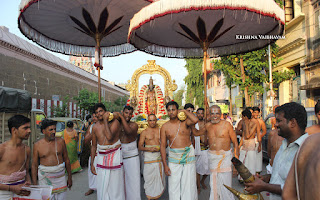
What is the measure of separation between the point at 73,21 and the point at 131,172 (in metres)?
3.57

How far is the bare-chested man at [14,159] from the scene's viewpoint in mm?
2684

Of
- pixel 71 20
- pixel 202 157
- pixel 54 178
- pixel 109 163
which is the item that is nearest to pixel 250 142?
pixel 202 157

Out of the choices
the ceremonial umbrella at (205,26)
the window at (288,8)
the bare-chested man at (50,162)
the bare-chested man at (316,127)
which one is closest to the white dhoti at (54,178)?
the bare-chested man at (50,162)

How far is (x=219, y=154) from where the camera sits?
4199mm

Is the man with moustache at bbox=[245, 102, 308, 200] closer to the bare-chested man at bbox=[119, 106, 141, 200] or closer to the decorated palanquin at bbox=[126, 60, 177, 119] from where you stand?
the bare-chested man at bbox=[119, 106, 141, 200]

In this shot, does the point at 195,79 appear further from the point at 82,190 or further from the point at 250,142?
the point at 82,190

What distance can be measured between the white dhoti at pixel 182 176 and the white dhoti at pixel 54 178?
1.75m

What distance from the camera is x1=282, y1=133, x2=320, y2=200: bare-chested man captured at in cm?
113

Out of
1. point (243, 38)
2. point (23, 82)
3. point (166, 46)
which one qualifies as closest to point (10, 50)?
point (23, 82)

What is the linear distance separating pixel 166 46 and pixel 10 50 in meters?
8.28

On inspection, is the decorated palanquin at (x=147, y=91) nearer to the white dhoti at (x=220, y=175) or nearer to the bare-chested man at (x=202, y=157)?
the bare-chested man at (x=202, y=157)

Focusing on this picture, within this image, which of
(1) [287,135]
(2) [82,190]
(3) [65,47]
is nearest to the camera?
(1) [287,135]

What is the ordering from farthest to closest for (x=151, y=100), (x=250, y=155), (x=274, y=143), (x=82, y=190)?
1. (x=151, y=100)
2. (x=250, y=155)
3. (x=82, y=190)
4. (x=274, y=143)

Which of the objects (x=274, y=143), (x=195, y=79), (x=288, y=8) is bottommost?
(x=274, y=143)
